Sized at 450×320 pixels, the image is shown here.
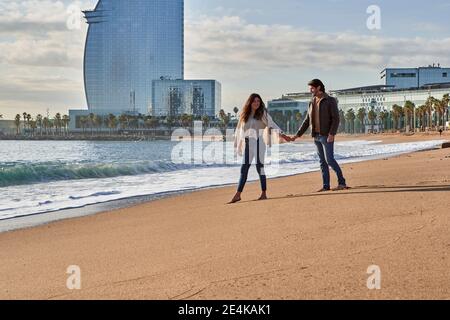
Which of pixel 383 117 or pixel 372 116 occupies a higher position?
pixel 372 116

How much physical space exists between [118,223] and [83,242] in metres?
1.35

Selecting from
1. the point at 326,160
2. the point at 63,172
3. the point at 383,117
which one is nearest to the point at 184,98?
the point at 383,117

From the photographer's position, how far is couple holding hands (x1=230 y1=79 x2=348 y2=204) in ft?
27.5

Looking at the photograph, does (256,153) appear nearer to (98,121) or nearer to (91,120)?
(98,121)

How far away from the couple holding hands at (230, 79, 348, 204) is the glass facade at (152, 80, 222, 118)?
181088 millimetres

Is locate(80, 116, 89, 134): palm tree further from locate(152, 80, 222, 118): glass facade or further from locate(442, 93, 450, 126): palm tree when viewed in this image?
locate(442, 93, 450, 126): palm tree

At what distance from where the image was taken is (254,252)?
4.57 m

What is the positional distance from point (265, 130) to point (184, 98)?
186 meters

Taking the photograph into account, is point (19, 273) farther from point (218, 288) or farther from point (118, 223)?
point (118, 223)

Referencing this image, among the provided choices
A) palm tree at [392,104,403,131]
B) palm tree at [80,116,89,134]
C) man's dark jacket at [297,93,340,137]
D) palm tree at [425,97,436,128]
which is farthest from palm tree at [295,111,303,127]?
man's dark jacket at [297,93,340,137]

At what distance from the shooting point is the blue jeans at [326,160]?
28.7 ft

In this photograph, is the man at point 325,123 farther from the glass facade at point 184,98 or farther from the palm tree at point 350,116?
the glass facade at point 184,98

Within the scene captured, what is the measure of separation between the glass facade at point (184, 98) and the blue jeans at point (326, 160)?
181 metres
